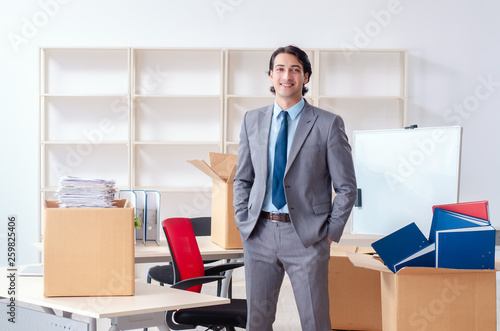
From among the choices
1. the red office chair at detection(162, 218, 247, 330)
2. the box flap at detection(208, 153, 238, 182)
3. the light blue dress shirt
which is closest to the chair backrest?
the red office chair at detection(162, 218, 247, 330)

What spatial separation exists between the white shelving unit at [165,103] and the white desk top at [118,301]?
3.06 metres

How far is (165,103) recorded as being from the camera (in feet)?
16.8

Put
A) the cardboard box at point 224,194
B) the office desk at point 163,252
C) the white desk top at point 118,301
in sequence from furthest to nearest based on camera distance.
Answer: the cardboard box at point 224,194 → the office desk at point 163,252 → the white desk top at point 118,301

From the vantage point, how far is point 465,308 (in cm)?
209

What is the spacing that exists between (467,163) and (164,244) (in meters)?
3.10

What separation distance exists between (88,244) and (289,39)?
3.71 meters

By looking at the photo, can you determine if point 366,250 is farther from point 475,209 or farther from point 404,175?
point 475,209

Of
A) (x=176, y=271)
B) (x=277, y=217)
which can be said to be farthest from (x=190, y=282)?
(x=277, y=217)

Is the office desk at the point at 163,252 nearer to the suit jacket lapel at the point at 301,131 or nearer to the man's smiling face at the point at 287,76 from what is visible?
the suit jacket lapel at the point at 301,131

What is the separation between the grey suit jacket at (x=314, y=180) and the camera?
226cm

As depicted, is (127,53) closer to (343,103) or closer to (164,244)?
(343,103)

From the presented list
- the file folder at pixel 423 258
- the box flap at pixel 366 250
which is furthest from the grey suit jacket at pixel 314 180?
the box flap at pixel 366 250

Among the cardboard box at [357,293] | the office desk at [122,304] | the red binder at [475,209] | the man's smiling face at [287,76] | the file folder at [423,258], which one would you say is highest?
the man's smiling face at [287,76]

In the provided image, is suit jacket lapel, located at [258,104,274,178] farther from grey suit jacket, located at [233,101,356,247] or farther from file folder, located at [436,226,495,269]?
file folder, located at [436,226,495,269]
